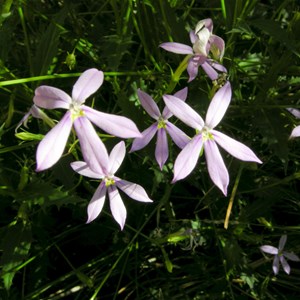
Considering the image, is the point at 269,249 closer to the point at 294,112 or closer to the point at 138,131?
the point at 294,112

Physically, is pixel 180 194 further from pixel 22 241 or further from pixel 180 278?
pixel 22 241

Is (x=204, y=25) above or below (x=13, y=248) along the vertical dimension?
above

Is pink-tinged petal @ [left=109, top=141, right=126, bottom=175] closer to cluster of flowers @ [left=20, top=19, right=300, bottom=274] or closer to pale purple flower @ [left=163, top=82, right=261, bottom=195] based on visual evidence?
cluster of flowers @ [left=20, top=19, right=300, bottom=274]

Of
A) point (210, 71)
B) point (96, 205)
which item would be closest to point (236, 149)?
point (210, 71)

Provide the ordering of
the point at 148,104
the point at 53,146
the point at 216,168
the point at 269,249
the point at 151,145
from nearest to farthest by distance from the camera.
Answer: the point at 53,146 < the point at 216,168 < the point at 148,104 < the point at 151,145 < the point at 269,249

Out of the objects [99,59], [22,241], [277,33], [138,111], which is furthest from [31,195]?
[277,33]

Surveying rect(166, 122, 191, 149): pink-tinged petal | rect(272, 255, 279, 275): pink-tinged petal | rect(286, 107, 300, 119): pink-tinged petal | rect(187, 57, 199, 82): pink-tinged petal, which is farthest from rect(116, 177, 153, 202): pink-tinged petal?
rect(272, 255, 279, 275): pink-tinged petal
